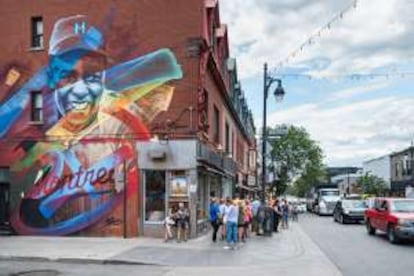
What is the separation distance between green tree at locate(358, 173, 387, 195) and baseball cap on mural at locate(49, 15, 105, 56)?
66546 millimetres

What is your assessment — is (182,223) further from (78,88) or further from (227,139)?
(227,139)

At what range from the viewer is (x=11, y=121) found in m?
28.6

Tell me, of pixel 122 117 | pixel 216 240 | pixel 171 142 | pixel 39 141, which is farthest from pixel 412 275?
pixel 39 141

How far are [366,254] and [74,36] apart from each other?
1390 centimetres

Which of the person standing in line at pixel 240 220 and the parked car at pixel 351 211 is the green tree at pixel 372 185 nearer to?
the parked car at pixel 351 211

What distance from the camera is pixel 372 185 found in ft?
301

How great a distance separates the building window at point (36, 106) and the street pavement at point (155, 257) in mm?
5129

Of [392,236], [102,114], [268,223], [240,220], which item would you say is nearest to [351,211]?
[268,223]

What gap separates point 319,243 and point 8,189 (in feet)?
40.8

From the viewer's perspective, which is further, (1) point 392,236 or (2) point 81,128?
(2) point 81,128

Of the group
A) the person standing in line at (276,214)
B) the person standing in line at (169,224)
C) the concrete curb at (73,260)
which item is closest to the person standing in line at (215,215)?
the person standing in line at (169,224)

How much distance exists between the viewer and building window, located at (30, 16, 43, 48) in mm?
28562

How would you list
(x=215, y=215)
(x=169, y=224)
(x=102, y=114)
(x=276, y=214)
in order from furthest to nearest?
(x=276, y=214), (x=102, y=114), (x=215, y=215), (x=169, y=224)

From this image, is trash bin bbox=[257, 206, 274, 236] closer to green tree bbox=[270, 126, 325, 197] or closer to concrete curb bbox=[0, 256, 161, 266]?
concrete curb bbox=[0, 256, 161, 266]
